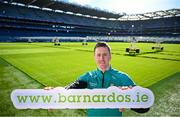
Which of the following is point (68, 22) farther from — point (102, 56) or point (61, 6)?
point (102, 56)

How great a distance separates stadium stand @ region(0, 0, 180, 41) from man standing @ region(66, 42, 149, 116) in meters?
62.3

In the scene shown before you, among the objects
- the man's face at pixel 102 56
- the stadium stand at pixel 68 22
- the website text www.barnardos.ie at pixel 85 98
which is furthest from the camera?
the stadium stand at pixel 68 22

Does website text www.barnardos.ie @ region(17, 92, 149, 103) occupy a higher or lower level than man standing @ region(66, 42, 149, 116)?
lower

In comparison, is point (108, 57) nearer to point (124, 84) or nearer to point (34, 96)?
point (124, 84)

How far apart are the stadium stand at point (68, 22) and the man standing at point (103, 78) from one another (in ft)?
204

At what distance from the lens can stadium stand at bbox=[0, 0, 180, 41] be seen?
70.9m

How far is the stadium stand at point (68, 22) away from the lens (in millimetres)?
70938

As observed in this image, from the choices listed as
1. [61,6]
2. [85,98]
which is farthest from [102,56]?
[61,6]

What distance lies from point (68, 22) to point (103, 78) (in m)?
86.3

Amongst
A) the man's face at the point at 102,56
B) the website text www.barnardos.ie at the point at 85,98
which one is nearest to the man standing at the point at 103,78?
the man's face at the point at 102,56

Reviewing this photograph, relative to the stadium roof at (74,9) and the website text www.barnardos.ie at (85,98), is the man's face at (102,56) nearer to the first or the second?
the website text www.barnardos.ie at (85,98)

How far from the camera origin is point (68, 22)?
3428 inches

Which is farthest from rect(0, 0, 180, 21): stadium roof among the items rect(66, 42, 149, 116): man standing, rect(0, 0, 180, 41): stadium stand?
rect(66, 42, 149, 116): man standing

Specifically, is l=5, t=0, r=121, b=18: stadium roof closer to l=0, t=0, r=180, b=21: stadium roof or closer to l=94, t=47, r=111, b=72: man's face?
l=0, t=0, r=180, b=21: stadium roof
